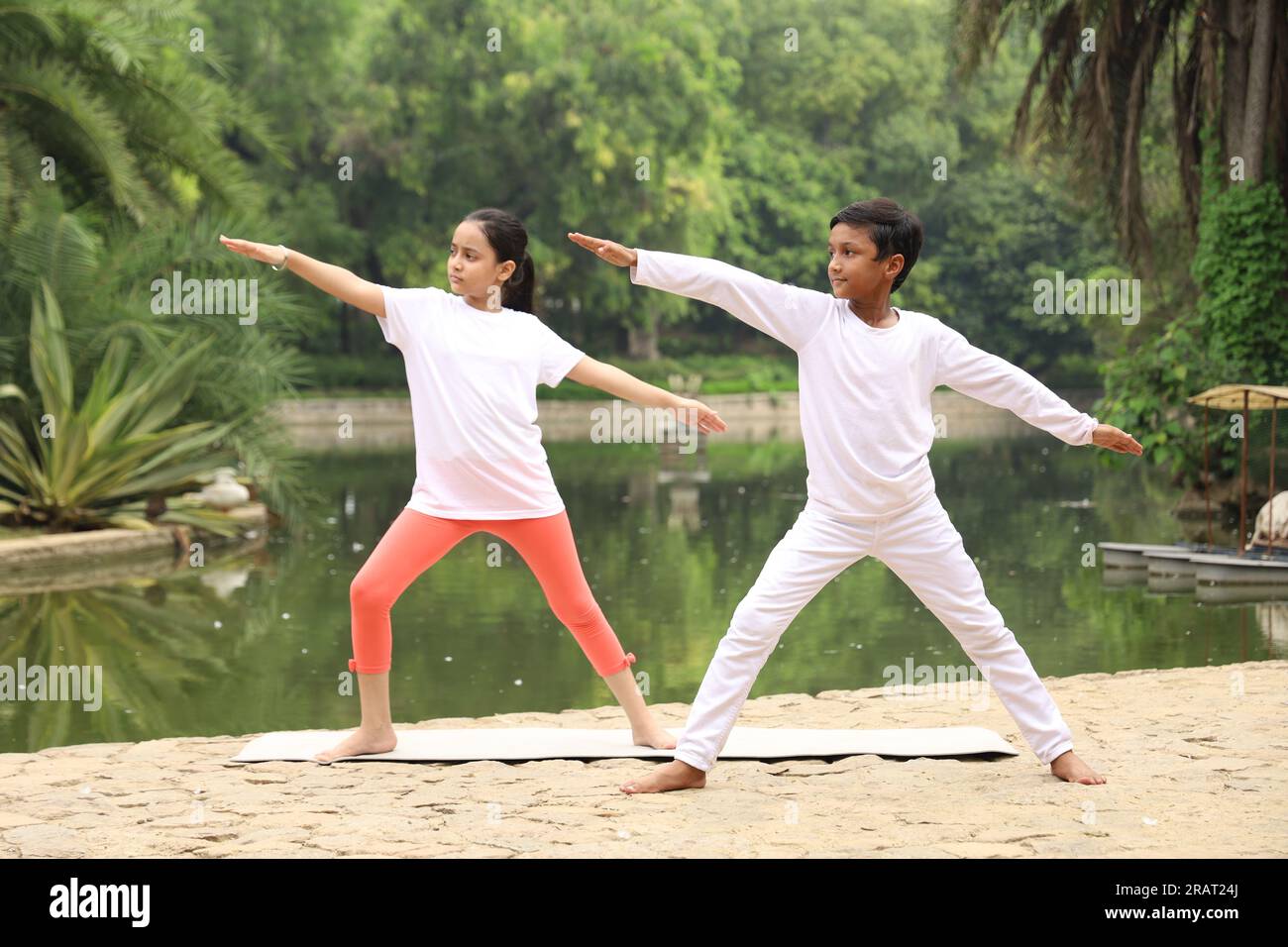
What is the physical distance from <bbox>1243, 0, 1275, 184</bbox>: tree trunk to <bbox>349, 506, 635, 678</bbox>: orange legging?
1219 cm

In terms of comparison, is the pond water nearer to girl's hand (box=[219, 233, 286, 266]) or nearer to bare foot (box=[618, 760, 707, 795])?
bare foot (box=[618, 760, 707, 795])

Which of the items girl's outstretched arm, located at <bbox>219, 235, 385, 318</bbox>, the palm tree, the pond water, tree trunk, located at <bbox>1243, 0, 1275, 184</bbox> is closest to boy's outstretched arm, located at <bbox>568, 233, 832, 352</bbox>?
girl's outstretched arm, located at <bbox>219, 235, 385, 318</bbox>

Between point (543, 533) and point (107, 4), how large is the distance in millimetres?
13242

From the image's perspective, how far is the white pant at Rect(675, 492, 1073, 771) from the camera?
189 inches

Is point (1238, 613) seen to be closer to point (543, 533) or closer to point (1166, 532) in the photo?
point (1166, 532)

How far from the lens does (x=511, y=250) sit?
208 inches

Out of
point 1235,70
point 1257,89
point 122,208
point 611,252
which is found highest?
point 1235,70

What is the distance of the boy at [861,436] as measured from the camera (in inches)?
187

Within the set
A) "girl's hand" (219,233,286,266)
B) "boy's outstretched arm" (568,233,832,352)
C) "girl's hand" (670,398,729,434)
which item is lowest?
"girl's hand" (670,398,729,434)

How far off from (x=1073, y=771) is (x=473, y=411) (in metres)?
2.16

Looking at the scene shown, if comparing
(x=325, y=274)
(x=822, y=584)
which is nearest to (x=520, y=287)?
(x=325, y=274)

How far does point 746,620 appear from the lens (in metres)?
4.78

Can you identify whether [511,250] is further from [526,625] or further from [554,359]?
[526,625]

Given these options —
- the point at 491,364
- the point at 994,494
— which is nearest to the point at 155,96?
the point at 994,494
